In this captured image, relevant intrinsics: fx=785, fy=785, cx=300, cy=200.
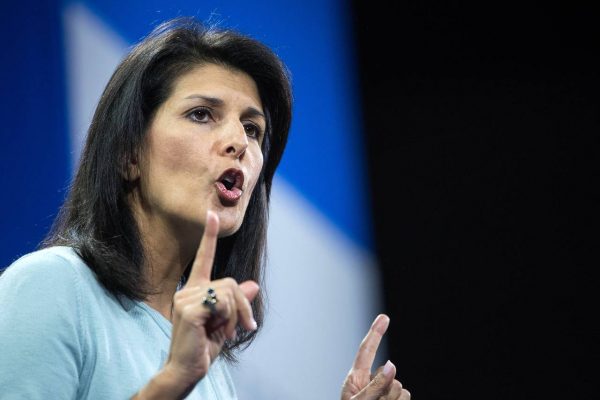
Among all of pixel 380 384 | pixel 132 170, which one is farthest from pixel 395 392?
pixel 132 170

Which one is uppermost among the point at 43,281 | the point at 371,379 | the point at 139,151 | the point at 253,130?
the point at 253,130

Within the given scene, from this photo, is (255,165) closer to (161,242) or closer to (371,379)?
(161,242)

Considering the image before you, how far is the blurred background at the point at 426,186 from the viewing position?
2.27 metres

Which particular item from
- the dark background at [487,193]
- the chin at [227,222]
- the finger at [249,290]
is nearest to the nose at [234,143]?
the chin at [227,222]

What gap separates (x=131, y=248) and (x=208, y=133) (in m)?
0.27

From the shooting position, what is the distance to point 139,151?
156 cm

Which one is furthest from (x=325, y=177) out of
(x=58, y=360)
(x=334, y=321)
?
(x=58, y=360)

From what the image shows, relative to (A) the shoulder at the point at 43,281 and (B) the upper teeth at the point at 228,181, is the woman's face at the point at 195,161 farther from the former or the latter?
(A) the shoulder at the point at 43,281

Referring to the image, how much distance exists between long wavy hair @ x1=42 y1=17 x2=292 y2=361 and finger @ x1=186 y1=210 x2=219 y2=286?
1.10 feet

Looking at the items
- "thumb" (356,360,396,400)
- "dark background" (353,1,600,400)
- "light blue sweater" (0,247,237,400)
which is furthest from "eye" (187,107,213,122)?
"dark background" (353,1,600,400)

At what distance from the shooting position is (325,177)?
238cm

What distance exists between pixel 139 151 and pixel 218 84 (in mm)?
231

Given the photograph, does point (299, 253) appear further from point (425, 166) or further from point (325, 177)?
point (425, 166)

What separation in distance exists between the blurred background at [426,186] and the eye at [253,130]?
589 mm
